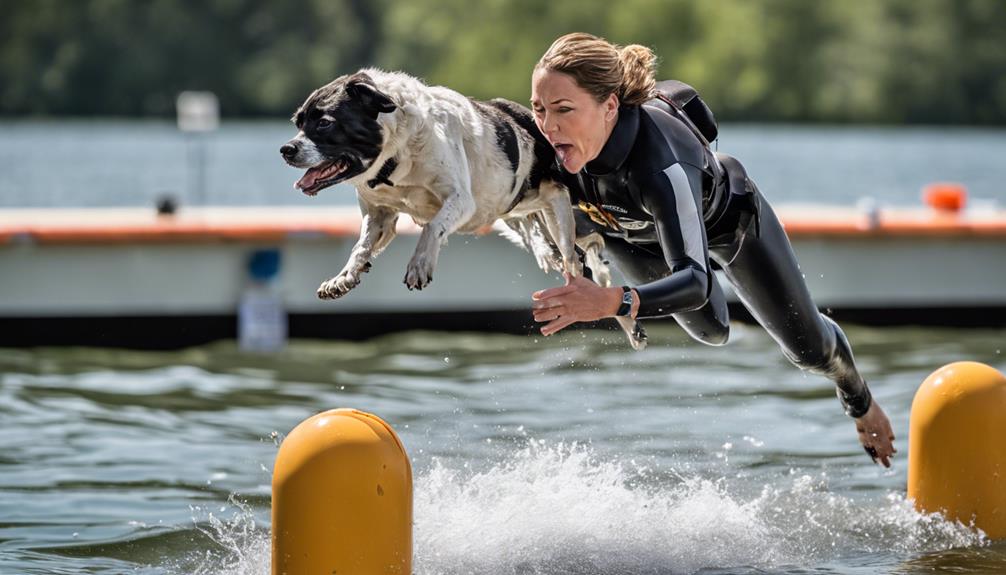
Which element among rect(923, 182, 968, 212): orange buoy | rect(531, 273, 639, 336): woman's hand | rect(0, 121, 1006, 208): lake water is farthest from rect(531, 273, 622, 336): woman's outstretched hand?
rect(0, 121, 1006, 208): lake water

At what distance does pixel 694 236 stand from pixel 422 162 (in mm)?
1028

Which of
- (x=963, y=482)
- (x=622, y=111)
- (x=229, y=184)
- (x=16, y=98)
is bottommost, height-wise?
(x=16, y=98)

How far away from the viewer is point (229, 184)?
901 inches

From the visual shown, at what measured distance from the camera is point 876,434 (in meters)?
7.04

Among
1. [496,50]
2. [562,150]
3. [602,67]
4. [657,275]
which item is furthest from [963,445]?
[496,50]

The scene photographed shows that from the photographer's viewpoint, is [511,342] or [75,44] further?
[75,44]

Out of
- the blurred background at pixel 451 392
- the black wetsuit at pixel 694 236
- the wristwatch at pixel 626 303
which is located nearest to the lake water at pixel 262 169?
the blurred background at pixel 451 392

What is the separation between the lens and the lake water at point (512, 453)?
679 centimetres

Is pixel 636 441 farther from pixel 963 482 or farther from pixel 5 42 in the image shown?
pixel 5 42

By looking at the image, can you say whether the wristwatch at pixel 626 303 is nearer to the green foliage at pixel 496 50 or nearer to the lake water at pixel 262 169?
the lake water at pixel 262 169

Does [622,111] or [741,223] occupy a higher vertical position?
[622,111]

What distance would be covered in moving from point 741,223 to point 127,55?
6052cm

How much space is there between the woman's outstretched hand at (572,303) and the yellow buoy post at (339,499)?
2.49 ft

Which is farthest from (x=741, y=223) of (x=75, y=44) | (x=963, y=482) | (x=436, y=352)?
(x=75, y=44)
